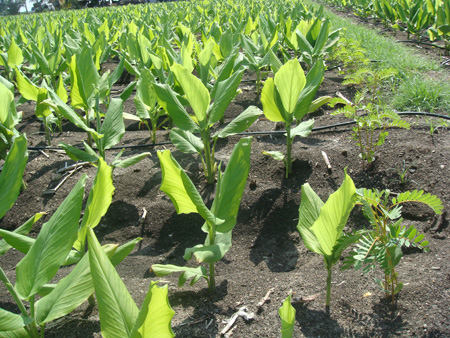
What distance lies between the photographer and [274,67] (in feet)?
10.2

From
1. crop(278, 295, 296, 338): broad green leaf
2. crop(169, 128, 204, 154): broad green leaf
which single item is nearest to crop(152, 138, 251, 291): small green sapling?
crop(278, 295, 296, 338): broad green leaf

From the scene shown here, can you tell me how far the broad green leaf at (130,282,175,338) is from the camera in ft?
2.94

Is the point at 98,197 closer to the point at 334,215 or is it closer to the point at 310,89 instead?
the point at 334,215

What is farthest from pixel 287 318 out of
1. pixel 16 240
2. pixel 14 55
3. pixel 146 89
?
pixel 14 55

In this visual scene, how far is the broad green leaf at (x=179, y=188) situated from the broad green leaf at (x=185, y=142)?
77cm

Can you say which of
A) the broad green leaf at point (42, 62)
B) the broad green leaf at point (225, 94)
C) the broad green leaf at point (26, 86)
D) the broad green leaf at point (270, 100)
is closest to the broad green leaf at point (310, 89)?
the broad green leaf at point (270, 100)

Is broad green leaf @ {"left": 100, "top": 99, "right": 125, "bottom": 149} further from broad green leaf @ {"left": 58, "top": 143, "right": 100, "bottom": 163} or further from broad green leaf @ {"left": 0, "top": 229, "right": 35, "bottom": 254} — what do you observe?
broad green leaf @ {"left": 0, "top": 229, "right": 35, "bottom": 254}

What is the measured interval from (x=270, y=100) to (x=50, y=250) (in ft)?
4.85

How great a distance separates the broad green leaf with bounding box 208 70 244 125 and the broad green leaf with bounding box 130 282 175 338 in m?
1.46

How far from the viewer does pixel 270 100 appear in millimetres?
2314

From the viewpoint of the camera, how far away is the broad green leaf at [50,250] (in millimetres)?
1192

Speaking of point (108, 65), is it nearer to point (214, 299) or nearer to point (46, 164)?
point (46, 164)

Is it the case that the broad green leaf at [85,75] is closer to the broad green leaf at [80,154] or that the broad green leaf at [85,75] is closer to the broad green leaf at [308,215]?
→ the broad green leaf at [80,154]

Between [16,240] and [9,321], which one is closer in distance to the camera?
[9,321]
